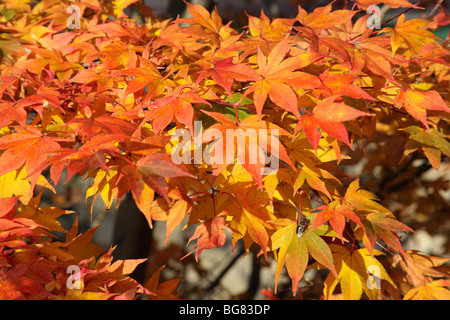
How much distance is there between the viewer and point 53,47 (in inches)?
43.7

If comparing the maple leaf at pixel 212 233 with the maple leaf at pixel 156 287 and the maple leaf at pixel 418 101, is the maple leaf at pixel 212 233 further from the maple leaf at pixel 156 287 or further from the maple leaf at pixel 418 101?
the maple leaf at pixel 418 101

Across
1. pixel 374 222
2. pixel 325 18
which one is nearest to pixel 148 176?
pixel 374 222

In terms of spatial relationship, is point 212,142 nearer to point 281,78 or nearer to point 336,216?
point 281,78

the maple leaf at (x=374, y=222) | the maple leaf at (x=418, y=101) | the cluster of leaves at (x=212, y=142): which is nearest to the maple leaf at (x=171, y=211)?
the cluster of leaves at (x=212, y=142)

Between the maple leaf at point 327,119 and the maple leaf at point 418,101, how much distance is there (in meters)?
0.24

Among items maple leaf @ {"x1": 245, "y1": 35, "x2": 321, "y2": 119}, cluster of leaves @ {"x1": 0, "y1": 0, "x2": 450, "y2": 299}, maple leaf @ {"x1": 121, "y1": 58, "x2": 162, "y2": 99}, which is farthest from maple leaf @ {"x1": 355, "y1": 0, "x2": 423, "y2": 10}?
maple leaf @ {"x1": 121, "y1": 58, "x2": 162, "y2": 99}

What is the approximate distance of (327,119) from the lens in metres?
0.73

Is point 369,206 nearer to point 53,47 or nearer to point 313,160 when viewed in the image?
point 313,160

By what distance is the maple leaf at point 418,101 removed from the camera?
873 mm

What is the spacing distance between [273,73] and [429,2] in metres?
1.86

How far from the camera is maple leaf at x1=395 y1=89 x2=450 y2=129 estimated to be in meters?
0.87

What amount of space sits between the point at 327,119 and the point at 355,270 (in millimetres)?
421
